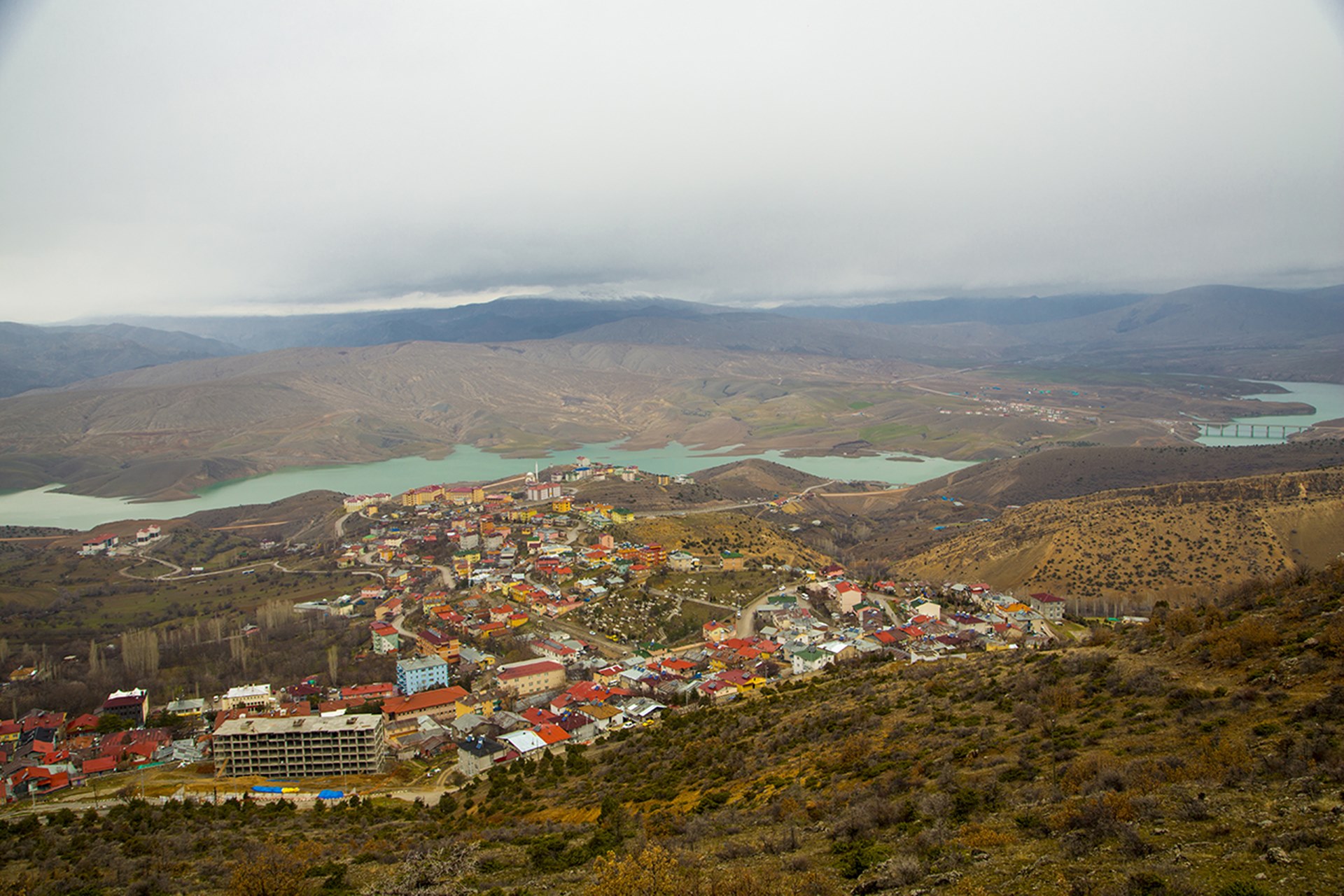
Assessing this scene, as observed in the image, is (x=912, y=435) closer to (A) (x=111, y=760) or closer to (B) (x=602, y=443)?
(B) (x=602, y=443)

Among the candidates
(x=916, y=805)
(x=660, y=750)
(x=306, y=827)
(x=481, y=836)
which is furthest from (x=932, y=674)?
(x=306, y=827)

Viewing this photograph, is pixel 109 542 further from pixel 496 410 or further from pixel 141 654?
pixel 496 410

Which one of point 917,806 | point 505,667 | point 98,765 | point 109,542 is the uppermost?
point 917,806

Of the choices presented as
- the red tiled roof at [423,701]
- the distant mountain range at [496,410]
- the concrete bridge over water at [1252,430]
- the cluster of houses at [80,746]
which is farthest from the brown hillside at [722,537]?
the concrete bridge over water at [1252,430]

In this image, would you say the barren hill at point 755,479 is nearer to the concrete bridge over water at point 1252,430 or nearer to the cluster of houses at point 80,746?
the cluster of houses at point 80,746

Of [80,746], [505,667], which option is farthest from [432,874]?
[80,746]

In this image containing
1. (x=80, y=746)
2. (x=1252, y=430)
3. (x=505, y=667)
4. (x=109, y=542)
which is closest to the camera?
(x=80, y=746)
